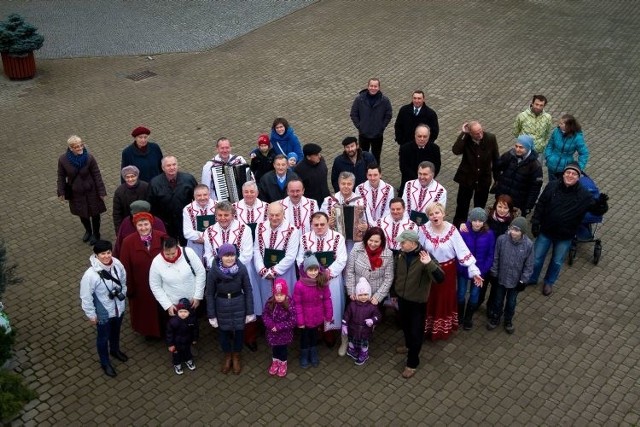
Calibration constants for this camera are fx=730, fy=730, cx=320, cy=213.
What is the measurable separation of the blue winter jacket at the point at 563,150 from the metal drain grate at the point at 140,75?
33.4 feet

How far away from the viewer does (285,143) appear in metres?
11.0

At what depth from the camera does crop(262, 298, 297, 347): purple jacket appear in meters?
8.08

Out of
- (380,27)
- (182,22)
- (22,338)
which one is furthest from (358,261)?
(182,22)

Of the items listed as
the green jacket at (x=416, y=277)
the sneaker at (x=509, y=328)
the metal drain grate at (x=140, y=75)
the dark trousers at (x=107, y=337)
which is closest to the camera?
the green jacket at (x=416, y=277)

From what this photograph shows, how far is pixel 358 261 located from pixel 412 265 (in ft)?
2.13

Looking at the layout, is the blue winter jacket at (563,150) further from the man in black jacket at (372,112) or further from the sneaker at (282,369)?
the sneaker at (282,369)

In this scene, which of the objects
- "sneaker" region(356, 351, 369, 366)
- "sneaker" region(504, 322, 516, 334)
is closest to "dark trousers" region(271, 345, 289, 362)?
"sneaker" region(356, 351, 369, 366)

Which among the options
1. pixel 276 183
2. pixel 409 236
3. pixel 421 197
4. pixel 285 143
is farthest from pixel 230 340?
pixel 285 143

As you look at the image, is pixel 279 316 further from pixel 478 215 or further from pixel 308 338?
pixel 478 215

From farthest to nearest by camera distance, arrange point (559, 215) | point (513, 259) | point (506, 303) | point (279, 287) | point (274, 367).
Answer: point (559, 215) → point (506, 303) → point (513, 259) → point (274, 367) → point (279, 287)

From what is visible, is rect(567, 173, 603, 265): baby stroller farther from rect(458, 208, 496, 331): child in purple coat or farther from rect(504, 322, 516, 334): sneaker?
rect(458, 208, 496, 331): child in purple coat

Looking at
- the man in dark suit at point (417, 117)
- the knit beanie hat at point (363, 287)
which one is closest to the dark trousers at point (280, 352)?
the knit beanie hat at point (363, 287)

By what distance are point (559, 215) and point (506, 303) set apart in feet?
4.42

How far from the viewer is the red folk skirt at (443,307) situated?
8469mm
